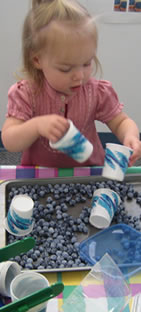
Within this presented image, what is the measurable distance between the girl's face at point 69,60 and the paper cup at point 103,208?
30cm

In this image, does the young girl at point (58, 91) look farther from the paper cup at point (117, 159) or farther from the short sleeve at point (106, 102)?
the paper cup at point (117, 159)

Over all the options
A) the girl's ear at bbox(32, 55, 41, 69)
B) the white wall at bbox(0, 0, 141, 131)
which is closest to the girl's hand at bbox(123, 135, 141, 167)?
the girl's ear at bbox(32, 55, 41, 69)

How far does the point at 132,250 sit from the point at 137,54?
1541 millimetres

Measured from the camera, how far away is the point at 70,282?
84 centimetres

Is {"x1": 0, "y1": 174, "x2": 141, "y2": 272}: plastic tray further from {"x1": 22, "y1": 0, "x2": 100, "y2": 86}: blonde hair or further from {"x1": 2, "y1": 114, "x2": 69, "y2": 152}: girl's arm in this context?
{"x1": 22, "y1": 0, "x2": 100, "y2": 86}: blonde hair

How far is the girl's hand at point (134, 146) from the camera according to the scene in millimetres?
952

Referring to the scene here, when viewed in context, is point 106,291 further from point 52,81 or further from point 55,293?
point 52,81

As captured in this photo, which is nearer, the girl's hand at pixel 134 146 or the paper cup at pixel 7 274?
the paper cup at pixel 7 274

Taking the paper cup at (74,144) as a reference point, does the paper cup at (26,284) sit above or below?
below

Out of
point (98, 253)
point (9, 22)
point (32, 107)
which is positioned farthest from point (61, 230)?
point (9, 22)

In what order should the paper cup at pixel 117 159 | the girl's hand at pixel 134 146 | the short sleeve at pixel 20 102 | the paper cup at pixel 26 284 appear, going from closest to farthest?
the paper cup at pixel 26 284 < the paper cup at pixel 117 159 < the girl's hand at pixel 134 146 < the short sleeve at pixel 20 102

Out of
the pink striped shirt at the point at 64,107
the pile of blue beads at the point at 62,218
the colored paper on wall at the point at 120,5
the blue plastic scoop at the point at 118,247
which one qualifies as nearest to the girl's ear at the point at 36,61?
the pink striped shirt at the point at 64,107

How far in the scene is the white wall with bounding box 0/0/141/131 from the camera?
2047 millimetres

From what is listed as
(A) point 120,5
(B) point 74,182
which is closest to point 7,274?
(B) point 74,182
